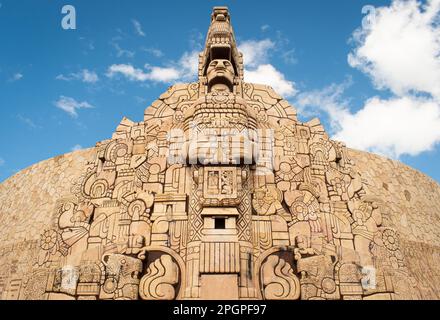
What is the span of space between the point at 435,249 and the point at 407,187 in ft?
6.07

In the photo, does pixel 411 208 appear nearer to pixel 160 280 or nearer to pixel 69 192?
pixel 160 280

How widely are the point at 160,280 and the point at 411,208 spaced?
787cm

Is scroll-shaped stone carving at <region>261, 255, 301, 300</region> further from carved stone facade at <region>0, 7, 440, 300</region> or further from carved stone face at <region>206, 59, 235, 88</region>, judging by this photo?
carved stone face at <region>206, 59, 235, 88</region>

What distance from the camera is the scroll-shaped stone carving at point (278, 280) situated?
551 centimetres

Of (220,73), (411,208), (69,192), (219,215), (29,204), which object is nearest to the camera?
(219,215)

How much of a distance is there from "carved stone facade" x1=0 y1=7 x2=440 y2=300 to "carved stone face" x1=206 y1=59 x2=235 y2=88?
27 millimetres

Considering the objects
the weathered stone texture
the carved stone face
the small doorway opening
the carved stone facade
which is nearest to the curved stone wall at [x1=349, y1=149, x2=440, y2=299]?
the carved stone facade

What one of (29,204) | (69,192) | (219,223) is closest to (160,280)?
(219,223)

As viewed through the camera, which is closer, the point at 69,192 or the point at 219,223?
the point at 219,223

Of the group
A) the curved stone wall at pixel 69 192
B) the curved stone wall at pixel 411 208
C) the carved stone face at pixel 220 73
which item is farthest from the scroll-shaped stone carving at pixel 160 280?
the curved stone wall at pixel 411 208

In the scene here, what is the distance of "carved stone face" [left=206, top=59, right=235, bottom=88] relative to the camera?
288 inches

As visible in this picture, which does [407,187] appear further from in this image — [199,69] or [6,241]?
[6,241]

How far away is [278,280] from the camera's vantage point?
5.64m

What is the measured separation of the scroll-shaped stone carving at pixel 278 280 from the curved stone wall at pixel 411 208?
4284 mm
